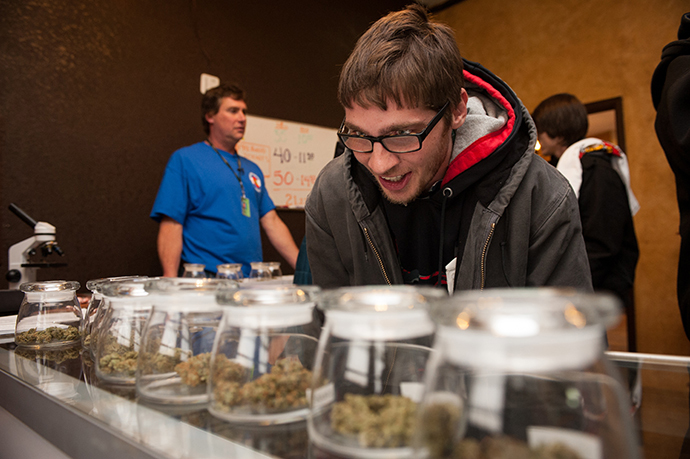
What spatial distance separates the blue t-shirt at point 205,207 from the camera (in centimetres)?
257

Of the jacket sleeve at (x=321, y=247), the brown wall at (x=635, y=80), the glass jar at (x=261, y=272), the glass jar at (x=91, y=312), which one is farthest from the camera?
the brown wall at (x=635, y=80)

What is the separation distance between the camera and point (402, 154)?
3.76 ft

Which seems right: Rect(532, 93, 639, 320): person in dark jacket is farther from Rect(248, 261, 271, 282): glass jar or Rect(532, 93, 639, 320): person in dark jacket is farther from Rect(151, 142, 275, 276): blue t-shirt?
Rect(151, 142, 275, 276): blue t-shirt

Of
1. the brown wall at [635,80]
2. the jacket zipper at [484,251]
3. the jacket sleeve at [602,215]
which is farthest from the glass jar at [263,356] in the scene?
the brown wall at [635,80]

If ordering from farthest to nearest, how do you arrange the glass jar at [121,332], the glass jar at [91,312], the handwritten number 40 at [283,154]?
A: 1. the handwritten number 40 at [283,154]
2. the glass jar at [91,312]
3. the glass jar at [121,332]

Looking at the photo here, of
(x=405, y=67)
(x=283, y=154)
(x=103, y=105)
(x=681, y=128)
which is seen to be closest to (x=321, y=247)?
(x=405, y=67)

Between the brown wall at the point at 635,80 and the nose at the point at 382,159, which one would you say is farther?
the brown wall at the point at 635,80

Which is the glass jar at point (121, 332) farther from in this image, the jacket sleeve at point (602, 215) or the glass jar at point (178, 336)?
the jacket sleeve at point (602, 215)

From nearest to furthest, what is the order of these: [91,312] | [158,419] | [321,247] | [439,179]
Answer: [158,419], [91,312], [439,179], [321,247]

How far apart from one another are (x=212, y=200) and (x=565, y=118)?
200cm

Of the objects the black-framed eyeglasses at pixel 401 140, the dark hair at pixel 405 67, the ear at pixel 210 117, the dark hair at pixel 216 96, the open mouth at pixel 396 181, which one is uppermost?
the dark hair at pixel 216 96

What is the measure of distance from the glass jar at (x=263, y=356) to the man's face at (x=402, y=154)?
67cm

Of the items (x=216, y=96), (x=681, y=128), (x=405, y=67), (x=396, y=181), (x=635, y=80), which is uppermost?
(x=635, y=80)

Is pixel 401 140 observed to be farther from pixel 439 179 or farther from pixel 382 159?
pixel 439 179
